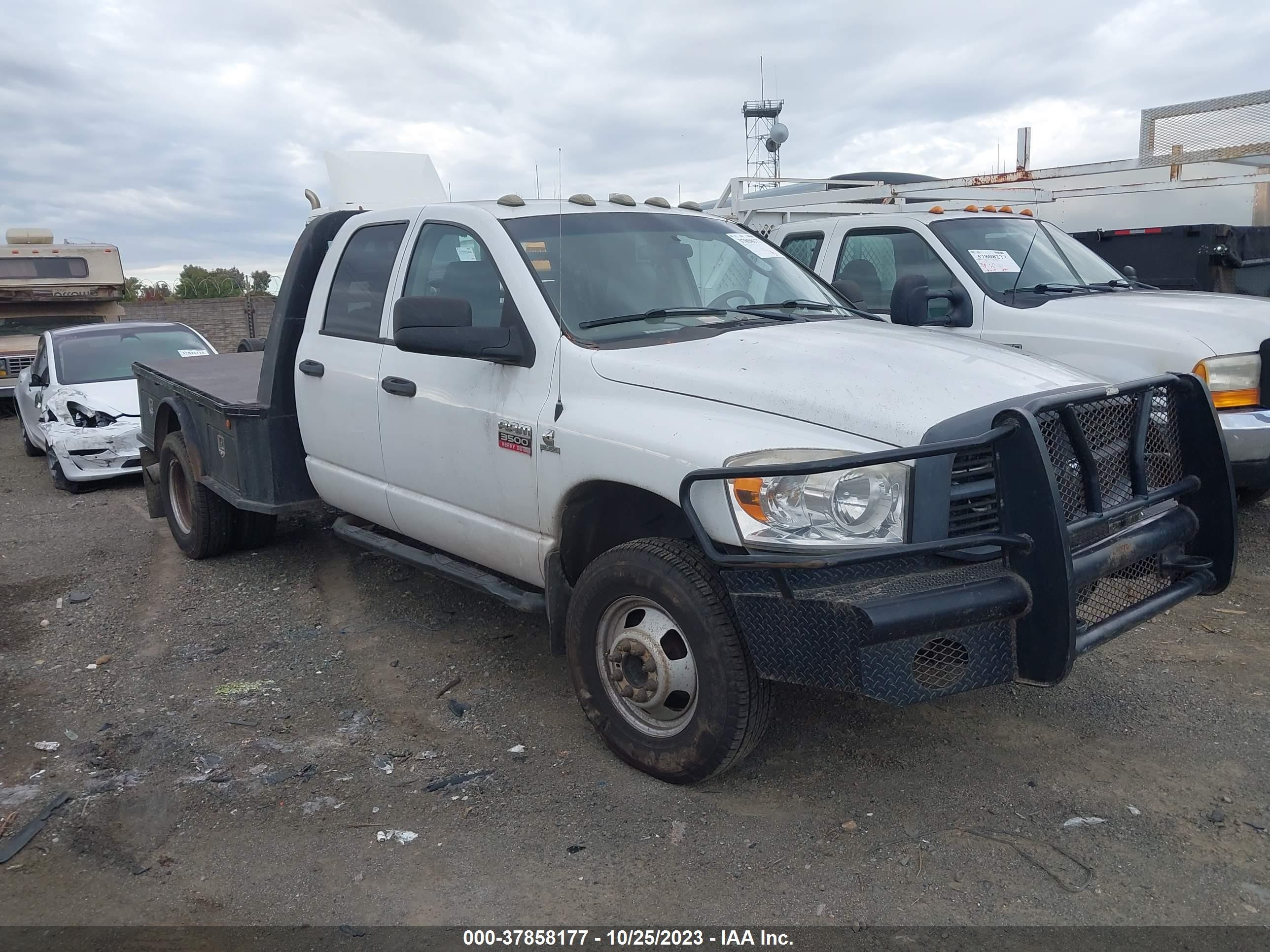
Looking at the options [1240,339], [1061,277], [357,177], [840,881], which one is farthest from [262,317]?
[840,881]

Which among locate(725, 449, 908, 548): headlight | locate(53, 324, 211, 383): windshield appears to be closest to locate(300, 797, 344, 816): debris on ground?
locate(725, 449, 908, 548): headlight

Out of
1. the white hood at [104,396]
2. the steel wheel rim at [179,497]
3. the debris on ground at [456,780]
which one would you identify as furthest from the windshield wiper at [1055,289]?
the white hood at [104,396]

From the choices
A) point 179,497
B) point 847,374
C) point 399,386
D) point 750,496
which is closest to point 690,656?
point 750,496

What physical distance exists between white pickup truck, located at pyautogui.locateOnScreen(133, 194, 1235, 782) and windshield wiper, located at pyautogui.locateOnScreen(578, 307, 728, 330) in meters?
0.02

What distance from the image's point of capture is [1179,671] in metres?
4.30

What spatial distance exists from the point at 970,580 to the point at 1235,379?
11.4ft

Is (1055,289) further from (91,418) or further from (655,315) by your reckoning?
(91,418)

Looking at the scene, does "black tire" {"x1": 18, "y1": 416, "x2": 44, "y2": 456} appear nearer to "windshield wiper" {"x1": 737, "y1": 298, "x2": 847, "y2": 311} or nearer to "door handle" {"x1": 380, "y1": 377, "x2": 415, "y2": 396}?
"door handle" {"x1": 380, "y1": 377, "x2": 415, "y2": 396}

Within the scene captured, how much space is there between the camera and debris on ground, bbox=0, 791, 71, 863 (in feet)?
10.6

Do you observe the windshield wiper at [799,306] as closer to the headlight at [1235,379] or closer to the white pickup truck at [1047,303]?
the white pickup truck at [1047,303]

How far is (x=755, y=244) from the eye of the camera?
4.82m

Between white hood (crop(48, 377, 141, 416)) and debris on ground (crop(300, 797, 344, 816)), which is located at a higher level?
white hood (crop(48, 377, 141, 416))

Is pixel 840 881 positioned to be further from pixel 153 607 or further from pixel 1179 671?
pixel 153 607

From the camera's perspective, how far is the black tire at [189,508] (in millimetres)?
6215
